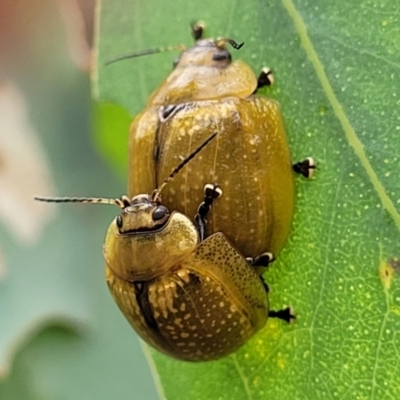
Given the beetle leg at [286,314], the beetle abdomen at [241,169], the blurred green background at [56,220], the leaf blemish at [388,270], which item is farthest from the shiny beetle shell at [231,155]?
the blurred green background at [56,220]

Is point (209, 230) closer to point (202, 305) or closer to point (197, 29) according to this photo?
point (202, 305)

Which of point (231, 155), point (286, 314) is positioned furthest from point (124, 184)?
point (286, 314)

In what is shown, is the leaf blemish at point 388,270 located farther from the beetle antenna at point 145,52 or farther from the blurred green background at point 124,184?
the beetle antenna at point 145,52

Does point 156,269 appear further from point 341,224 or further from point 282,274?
point 341,224

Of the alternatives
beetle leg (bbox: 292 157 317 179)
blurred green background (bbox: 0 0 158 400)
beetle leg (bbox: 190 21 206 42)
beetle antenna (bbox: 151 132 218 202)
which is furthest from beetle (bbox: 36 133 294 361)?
blurred green background (bbox: 0 0 158 400)

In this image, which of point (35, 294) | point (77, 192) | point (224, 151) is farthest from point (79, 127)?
point (224, 151)

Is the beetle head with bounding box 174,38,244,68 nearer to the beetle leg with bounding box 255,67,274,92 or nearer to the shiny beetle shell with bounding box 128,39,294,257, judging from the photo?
the shiny beetle shell with bounding box 128,39,294,257
